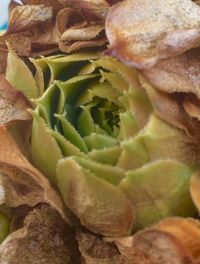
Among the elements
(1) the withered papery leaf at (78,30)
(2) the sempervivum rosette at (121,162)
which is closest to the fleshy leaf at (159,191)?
(2) the sempervivum rosette at (121,162)

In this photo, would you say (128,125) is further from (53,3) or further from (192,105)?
(53,3)

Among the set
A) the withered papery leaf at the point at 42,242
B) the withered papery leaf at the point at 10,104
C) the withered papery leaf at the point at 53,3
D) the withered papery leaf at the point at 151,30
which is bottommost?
the withered papery leaf at the point at 42,242

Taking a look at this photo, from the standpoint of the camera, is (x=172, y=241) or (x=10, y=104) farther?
(x=10, y=104)

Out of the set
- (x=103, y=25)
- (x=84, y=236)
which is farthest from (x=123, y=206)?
(x=103, y=25)

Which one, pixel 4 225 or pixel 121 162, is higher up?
pixel 121 162

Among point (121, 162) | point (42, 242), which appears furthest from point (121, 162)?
point (42, 242)

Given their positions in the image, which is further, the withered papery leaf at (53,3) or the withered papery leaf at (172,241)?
the withered papery leaf at (53,3)

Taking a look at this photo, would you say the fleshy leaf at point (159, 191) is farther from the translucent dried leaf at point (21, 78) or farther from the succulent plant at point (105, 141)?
the translucent dried leaf at point (21, 78)
